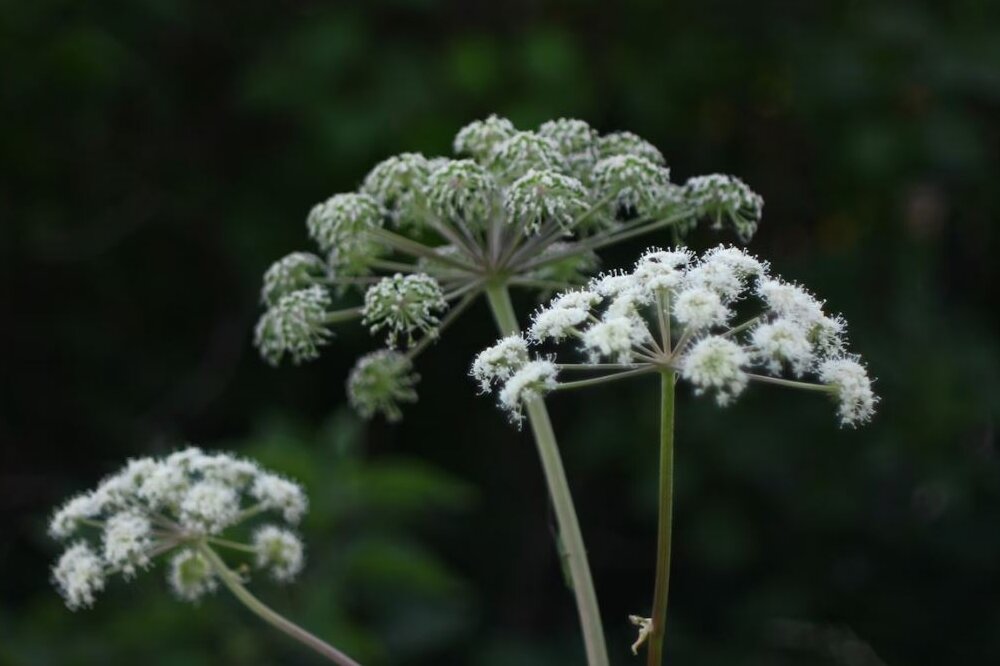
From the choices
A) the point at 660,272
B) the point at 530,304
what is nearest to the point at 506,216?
the point at 660,272

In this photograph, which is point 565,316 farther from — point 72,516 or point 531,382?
point 72,516

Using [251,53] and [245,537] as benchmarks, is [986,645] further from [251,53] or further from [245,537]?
[251,53]

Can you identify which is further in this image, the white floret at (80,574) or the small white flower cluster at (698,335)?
the white floret at (80,574)

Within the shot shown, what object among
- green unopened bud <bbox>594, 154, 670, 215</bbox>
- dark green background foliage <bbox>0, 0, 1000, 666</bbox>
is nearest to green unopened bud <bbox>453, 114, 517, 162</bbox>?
green unopened bud <bbox>594, 154, 670, 215</bbox>

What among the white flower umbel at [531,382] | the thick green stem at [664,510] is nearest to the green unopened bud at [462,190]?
the white flower umbel at [531,382]

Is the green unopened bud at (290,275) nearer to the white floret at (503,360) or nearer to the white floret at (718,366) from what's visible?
the white floret at (503,360)

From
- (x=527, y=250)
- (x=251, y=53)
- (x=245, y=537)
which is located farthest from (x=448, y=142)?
(x=527, y=250)
